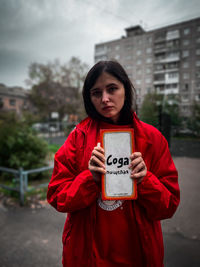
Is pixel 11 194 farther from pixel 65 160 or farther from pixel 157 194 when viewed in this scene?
pixel 157 194

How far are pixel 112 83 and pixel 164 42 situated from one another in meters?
1.77

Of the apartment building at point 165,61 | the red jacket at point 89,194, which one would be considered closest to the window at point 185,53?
the apartment building at point 165,61

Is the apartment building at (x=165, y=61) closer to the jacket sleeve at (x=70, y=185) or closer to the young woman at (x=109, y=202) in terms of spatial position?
the young woman at (x=109, y=202)

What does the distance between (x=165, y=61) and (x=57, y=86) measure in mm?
18956

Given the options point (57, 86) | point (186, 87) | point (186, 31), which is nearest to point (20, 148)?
point (186, 87)

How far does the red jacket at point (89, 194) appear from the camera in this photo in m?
0.90

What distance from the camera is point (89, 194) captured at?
0.89m

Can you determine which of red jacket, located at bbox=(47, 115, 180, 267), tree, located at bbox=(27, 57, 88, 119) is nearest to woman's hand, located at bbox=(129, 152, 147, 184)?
red jacket, located at bbox=(47, 115, 180, 267)

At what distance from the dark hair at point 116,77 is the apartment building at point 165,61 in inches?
43.5

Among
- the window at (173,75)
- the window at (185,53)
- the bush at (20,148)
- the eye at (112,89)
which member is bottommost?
the bush at (20,148)

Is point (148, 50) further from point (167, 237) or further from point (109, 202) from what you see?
point (167, 237)

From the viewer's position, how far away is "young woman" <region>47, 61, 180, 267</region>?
0.95 m

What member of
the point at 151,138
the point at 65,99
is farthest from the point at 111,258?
the point at 65,99

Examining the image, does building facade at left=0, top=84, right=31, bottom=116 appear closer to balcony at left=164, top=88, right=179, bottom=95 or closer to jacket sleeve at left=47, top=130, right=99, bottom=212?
balcony at left=164, top=88, right=179, bottom=95
